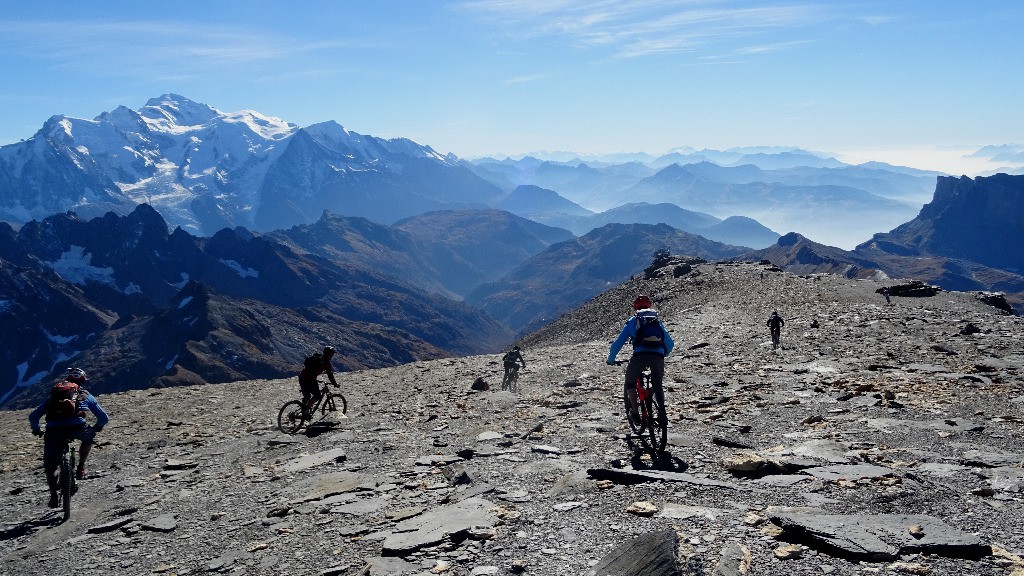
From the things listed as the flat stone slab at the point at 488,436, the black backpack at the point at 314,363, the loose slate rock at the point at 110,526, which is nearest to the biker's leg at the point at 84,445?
the loose slate rock at the point at 110,526

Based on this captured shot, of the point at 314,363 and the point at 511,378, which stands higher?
the point at 314,363

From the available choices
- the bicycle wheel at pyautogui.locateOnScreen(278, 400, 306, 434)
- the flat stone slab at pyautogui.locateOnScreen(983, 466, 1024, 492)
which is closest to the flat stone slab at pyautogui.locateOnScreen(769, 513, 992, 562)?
the flat stone slab at pyautogui.locateOnScreen(983, 466, 1024, 492)

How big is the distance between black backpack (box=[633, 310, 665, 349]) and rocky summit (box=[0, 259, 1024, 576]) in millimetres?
1960

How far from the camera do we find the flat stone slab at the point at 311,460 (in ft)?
47.4

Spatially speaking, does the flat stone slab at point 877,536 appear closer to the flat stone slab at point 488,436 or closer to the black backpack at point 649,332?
the black backpack at point 649,332

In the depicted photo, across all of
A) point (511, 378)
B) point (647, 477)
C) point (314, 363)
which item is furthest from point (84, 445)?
point (511, 378)

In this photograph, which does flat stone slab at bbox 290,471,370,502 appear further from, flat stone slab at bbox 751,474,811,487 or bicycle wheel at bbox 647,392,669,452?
flat stone slab at bbox 751,474,811,487

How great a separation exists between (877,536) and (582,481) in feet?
13.6

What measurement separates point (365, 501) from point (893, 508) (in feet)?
25.4

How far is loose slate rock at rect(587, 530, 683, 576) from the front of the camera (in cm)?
689

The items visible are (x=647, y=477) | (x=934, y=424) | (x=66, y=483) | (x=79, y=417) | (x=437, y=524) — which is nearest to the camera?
(x=437, y=524)

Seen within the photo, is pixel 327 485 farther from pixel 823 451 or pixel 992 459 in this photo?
pixel 992 459

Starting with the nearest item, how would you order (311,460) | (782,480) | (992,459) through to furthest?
1. (782,480)
2. (992,459)
3. (311,460)

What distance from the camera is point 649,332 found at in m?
12.4
